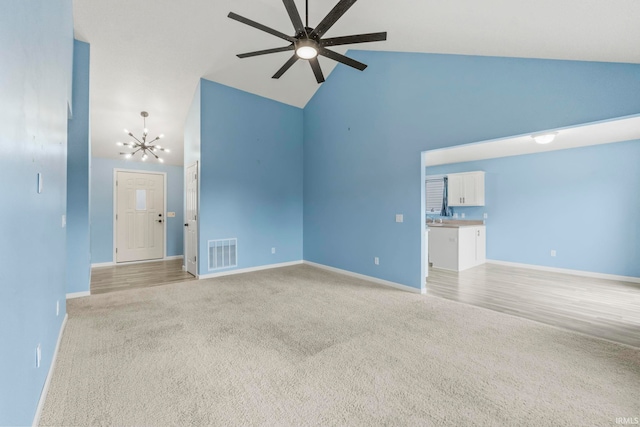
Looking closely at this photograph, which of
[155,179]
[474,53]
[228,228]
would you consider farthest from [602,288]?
[155,179]

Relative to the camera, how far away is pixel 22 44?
134 cm

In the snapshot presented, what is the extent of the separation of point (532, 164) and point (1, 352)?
7560 millimetres

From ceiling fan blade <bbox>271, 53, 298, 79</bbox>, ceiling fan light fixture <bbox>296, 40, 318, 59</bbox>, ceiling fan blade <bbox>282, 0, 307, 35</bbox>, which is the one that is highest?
ceiling fan blade <bbox>271, 53, 298, 79</bbox>

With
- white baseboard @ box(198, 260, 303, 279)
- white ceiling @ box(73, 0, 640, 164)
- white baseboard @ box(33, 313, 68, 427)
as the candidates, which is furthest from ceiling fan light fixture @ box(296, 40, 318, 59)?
white baseboard @ box(198, 260, 303, 279)

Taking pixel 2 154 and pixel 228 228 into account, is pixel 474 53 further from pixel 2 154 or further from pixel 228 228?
pixel 228 228

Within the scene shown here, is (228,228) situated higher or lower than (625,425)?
higher

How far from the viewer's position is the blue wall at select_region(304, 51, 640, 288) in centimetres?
277

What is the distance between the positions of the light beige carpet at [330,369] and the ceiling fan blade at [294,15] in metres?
2.85

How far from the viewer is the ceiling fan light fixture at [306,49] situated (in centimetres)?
261

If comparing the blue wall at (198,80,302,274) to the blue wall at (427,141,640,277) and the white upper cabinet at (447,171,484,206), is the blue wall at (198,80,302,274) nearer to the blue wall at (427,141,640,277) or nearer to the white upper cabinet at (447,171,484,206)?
the white upper cabinet at (447,171,484,206)

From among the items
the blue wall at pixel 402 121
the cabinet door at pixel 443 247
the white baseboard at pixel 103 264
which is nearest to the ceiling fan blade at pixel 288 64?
the blue wall at pixel 402 121

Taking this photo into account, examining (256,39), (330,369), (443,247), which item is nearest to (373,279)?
(443,247)

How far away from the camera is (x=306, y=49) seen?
2711mm

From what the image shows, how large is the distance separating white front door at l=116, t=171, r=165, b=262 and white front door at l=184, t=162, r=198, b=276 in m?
Result: 1.78
